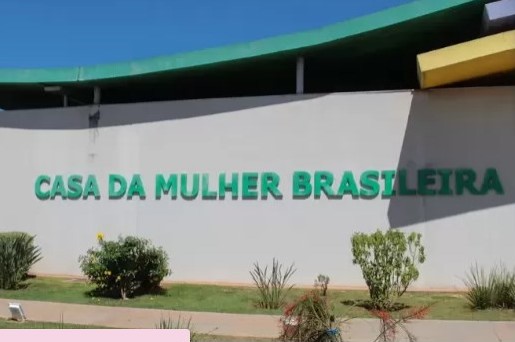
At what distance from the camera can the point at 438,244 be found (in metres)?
13.4

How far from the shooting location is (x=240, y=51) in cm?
1448

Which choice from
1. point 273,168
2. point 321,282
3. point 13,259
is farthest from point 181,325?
point 273,168

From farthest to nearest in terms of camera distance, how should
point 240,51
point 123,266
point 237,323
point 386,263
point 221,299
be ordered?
1. point 240,51
2. point 221,299
3. point 123,266
4. point 386,263
5. point 237,323

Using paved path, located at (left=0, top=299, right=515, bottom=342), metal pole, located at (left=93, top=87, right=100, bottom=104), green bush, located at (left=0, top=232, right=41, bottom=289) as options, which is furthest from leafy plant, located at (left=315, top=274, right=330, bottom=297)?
metal pole, located at (left=93, top=87, right=100, bottom=104)

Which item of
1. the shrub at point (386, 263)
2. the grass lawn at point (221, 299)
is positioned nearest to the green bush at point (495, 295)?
the grass lawn at point (221, 299)

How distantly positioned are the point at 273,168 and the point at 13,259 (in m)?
6.09

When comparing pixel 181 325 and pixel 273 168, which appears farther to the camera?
pixel 273 168

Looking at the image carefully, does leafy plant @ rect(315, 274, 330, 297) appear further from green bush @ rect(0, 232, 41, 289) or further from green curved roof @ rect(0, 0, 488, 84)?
green bush @ rect(0, 232, 41, 289)

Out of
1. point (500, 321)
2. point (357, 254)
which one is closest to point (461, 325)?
point (500, 321)

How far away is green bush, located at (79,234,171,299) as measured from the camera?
11430 mm

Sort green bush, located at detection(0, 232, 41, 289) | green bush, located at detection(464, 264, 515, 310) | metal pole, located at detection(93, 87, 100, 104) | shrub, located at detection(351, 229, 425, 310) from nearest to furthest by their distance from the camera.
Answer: shrub, located at detection(351, 229, 425, 310), green bush, located at detection(464, 264, 515, 310), green bush, located at detection(0, 232, 41, 289), metal pole, located at detection(93, 87, 100, 104)

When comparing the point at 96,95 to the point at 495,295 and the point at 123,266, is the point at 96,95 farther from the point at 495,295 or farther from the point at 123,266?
the point at 495,295

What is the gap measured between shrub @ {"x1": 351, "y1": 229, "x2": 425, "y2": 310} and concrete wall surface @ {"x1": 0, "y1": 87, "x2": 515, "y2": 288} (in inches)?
142

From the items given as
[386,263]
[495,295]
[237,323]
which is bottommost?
[237,323]
